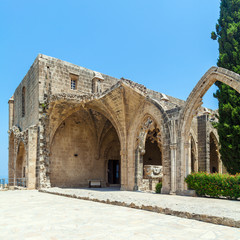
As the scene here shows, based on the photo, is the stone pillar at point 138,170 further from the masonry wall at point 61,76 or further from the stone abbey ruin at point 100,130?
the masonry wall at point 61,76

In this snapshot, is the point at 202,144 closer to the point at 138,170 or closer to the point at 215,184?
the point at 138,170

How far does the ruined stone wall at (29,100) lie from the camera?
14.4 meters

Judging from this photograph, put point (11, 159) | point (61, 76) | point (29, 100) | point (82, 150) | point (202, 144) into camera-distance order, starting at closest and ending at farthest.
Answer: point (61, 76), point (29, 100), point (82, 150), point (202, 144), point (11, 159)

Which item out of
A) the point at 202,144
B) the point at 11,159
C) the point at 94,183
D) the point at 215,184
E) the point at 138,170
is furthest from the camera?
the point at 11,159

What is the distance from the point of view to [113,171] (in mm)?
18641

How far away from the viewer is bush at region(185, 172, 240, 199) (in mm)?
8461

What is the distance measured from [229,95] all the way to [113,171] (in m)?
9.51

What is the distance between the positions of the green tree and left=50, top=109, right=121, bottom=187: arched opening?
6678 millimetres

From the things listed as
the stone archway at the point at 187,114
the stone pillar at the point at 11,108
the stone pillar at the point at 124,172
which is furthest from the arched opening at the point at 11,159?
the stone archway at the point at 187,114

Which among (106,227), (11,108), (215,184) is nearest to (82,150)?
(11,108)

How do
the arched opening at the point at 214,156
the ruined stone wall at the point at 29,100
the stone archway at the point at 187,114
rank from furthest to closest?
1. the arched opening at the point at 214,156
2. the ruined stone wall at the point at 29,100
3. the stone archway at the point at 187,114

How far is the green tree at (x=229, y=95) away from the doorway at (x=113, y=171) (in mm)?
7690

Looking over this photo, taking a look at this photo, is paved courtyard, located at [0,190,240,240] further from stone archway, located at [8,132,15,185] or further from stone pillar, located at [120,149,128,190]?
stone archway, located at [8,132,15,185]

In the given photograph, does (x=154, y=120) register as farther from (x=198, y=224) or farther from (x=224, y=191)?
(x=198, y=224)
